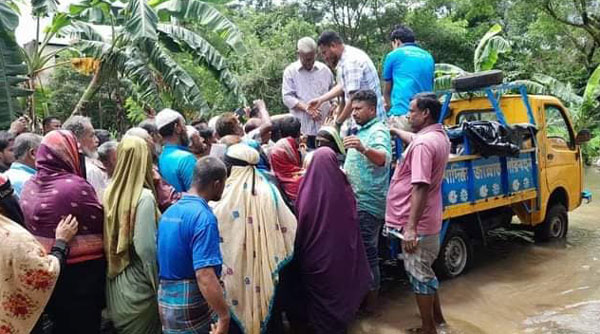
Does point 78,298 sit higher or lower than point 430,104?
lower

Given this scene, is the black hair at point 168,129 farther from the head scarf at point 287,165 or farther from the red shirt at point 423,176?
the red shirt at point 423,176

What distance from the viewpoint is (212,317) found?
3.11 metres

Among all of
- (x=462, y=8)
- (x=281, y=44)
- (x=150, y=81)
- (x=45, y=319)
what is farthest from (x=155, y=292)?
(x=462, y=8)

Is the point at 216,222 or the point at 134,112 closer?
the point at 216,222

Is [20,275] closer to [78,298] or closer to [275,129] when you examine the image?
[78,298]

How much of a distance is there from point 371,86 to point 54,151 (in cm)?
287

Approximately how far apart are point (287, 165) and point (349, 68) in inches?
49.6

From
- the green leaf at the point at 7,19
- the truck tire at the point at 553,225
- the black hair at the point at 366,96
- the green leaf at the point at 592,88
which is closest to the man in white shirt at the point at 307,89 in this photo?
the black hair at the point at 366,96

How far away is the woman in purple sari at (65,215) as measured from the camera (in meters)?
3.20

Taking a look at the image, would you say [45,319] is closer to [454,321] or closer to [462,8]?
[454,321]

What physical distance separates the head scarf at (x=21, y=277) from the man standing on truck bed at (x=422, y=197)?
2.50 meters

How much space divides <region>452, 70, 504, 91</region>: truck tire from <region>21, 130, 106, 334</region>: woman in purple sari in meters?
4.32

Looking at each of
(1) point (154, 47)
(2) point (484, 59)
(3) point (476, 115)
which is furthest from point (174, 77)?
(2) point (484, 59)

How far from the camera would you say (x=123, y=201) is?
11.0ft
